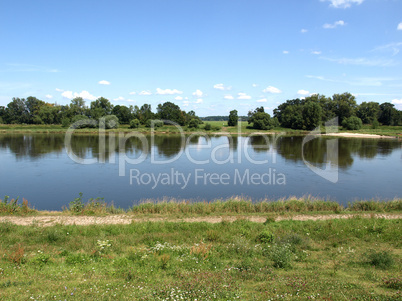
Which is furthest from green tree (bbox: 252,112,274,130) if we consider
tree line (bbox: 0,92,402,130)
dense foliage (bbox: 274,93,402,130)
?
dense foliage (bbox: 274,93,402,130)

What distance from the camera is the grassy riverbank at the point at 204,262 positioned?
5699 millimetres

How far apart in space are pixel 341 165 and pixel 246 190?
16010 millimetres

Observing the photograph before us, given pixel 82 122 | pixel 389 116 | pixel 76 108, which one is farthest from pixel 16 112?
pixel 389 116

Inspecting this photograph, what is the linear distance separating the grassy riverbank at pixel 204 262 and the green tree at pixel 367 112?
10179 cm

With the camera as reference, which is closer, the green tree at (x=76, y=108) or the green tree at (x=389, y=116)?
the green tree at (x=76, y=108)

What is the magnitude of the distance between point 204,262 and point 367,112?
11009 centimetres

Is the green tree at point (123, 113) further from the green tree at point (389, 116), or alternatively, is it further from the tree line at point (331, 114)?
the green tree at point (389, 116)

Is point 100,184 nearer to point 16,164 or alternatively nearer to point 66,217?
point 66,217

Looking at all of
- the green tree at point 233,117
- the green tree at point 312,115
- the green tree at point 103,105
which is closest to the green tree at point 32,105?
the green tree at point 103,105

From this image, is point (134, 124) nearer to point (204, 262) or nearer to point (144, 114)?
point (144, 114)

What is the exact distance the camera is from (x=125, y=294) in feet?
18.5

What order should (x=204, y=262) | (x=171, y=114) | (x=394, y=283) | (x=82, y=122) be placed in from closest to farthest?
(x=394, y=283) → (x=204, y=262) → (x=82, y=122) → (x=171, y=114)

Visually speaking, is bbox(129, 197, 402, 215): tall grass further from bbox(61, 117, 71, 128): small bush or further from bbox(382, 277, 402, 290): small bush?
bbox(61, 117, 71, 128): small bush

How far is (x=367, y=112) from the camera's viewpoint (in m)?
100
